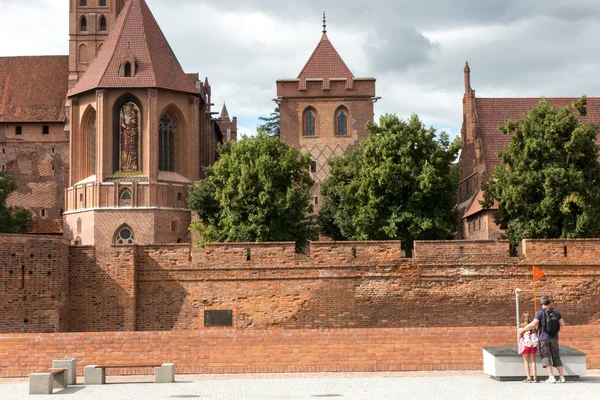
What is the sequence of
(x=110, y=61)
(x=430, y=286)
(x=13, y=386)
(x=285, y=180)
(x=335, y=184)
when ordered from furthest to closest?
(x=110, y=61), (x=335, y=184), (x=285, y=180), (x=430, y=286), (x=13, y=386)

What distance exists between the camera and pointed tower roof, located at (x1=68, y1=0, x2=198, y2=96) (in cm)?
4447

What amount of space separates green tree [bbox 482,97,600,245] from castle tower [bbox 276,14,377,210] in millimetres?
14635

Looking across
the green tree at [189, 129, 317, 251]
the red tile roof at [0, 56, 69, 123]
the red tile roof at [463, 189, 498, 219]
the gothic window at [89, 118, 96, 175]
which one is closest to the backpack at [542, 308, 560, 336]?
the green tree at [189, 129, 317, 251]

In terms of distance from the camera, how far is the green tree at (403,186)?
34406 mm

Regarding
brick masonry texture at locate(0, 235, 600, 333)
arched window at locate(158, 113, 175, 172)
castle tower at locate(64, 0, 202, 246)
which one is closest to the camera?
brick masonry texture at locate(0, 235, 600, 333)

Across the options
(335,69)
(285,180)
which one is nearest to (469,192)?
(335,69)

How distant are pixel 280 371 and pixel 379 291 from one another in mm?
7690

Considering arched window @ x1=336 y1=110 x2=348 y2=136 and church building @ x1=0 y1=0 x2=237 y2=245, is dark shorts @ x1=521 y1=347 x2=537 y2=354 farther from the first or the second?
arched window @ x1=336 y1=110 x2=348 y2=136

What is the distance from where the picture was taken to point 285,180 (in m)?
37.6

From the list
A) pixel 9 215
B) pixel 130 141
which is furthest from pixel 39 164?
pixel 130 141

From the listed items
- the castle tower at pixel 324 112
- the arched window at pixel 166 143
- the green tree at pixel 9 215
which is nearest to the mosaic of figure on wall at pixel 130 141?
the arched window at pixel 166 143

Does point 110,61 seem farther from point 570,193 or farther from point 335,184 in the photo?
point 570,193

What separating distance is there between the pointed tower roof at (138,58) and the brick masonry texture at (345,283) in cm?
1999

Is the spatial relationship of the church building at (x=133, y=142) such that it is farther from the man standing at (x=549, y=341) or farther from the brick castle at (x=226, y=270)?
the man standing at (x=549, y=341)
